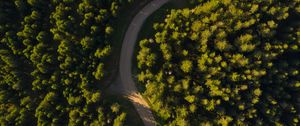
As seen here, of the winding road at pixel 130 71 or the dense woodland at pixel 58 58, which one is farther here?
the winding road at pixel 130 71

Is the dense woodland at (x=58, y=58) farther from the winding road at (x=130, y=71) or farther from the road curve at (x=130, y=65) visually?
the road curve at (x=130, y=65)

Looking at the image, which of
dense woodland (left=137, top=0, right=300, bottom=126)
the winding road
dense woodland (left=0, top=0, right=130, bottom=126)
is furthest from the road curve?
dense woodland (left=0, top=0, right=130, bottom=126)

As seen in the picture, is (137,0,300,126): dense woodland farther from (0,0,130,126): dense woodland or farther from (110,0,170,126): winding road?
(0,0,130,126): dense woodland

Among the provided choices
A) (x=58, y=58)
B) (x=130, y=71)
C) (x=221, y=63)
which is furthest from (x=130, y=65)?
(x=221, y=63)

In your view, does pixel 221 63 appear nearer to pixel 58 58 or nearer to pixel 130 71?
pixel 130 71

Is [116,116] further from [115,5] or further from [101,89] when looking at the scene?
[115,5]

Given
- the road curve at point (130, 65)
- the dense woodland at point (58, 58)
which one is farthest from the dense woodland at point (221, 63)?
the dense woodland at point (58, 58)

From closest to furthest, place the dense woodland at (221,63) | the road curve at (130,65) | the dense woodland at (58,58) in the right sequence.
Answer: the dense woodland at (221,63) < the dense woodland at (58,58) < the road curve at (130,65)
